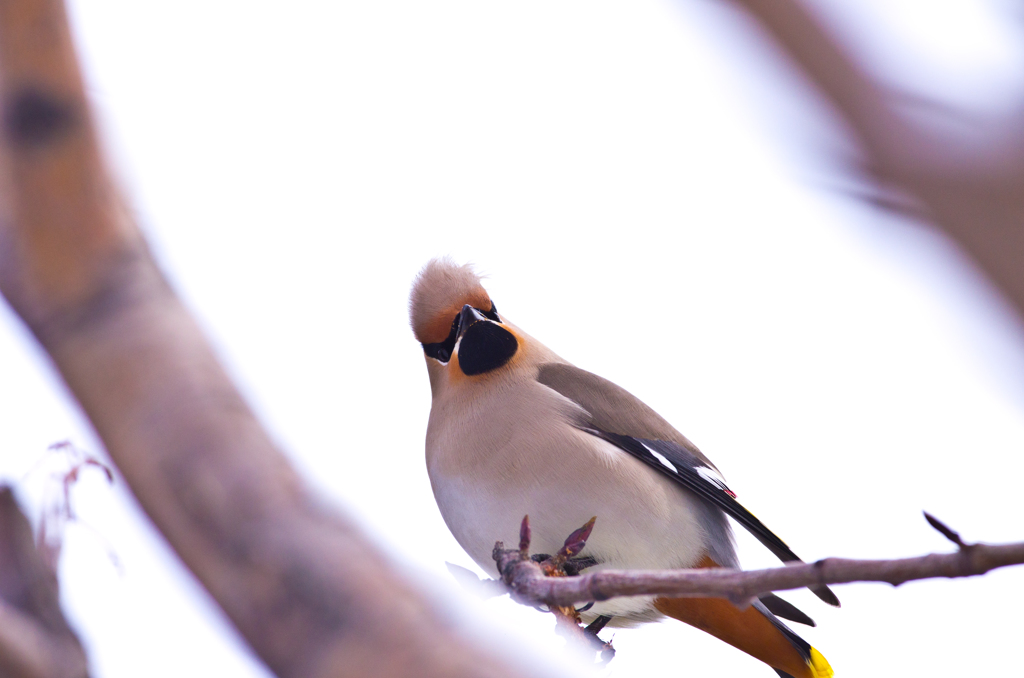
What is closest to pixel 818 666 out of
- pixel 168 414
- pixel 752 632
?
pixel 752 632

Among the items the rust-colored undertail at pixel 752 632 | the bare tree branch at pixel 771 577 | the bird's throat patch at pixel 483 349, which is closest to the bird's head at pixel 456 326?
the bird's throat patch at pixel 483 349

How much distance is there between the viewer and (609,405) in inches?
126

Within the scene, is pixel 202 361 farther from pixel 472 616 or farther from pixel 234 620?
pixel 472 616

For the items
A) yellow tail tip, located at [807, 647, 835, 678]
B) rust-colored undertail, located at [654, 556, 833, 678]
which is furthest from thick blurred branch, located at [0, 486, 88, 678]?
yellow tail tip, located at [807, 647, 835, 678]

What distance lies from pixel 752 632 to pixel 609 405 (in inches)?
32.5

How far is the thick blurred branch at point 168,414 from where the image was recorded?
2.72ft

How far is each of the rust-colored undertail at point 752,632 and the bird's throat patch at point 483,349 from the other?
937 mm

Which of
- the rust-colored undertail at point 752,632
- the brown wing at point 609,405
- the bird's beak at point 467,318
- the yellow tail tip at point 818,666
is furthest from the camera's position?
the bird's beak at point 467,318

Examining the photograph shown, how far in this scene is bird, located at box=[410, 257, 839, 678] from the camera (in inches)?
105

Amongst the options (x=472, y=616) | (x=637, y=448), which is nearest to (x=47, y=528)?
(x=472, y=616)

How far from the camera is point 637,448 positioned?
3018 millimetres

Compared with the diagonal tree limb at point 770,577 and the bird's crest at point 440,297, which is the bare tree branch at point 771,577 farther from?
the bird's crest at point 440,297

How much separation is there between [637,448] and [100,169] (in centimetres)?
207

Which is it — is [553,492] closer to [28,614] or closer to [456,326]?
[456,326]
